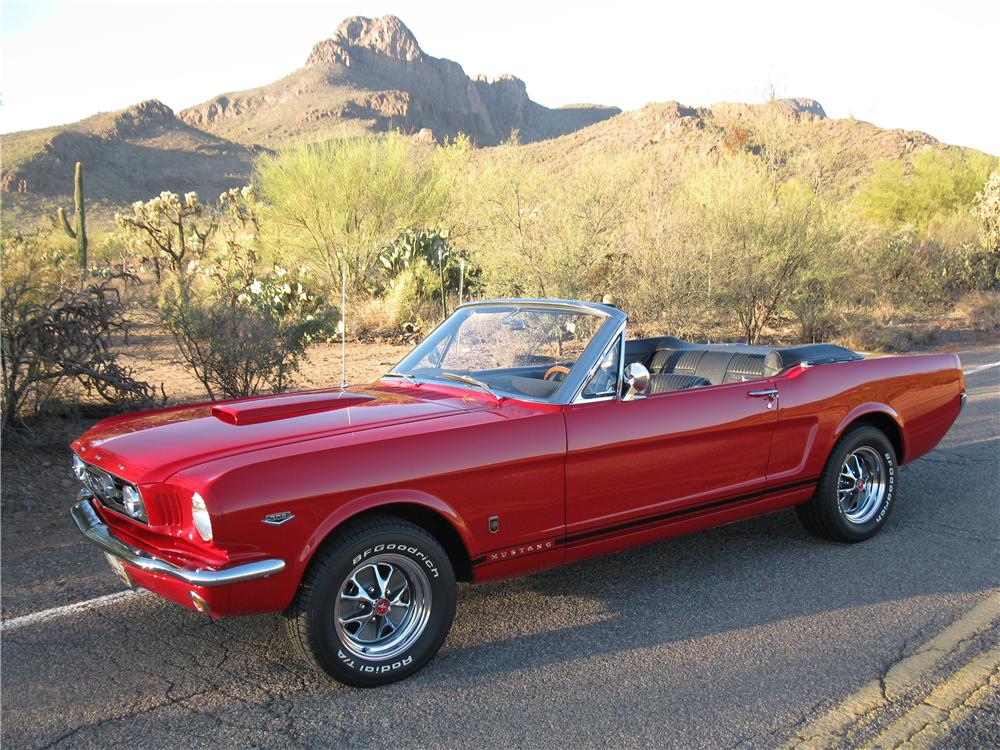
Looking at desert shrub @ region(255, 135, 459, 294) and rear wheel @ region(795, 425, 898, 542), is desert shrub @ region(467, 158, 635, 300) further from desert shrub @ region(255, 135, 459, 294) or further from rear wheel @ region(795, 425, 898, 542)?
rear wheel @ region(795, 425, 898, 542)

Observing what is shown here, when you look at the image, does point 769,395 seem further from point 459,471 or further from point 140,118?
point 140,118

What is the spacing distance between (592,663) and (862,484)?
267 cm

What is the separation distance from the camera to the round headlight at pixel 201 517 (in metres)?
3.19

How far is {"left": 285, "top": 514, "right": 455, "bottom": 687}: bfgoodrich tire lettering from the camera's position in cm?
339

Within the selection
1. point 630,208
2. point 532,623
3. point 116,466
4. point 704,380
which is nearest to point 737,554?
point 704,380

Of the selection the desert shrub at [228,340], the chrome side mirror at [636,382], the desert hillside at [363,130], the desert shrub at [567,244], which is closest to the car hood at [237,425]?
the chrome side mirror at [636,382]

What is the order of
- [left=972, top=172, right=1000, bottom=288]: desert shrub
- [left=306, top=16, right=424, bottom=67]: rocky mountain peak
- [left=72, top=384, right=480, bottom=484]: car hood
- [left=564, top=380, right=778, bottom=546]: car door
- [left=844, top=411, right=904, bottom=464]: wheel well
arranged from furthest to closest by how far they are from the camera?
[left=306, top=16, right=424, bottom=67]: rocky mountain peak → [left=972, top=172, right=1000, bottom=288]: desert shrub → [left=844, top=411, right=904, bottom=464]: wheel well → [left=564, top=380, right=778, bottom=546]: car door → [left=72, top=384, right=480, bottom=484]: car hood

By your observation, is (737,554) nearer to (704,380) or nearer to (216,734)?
(704,380)

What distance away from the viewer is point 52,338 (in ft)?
23.9

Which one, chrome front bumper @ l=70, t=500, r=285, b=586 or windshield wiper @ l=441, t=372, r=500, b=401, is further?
windshield wiper @ l=441, t=372, r=500, b=401

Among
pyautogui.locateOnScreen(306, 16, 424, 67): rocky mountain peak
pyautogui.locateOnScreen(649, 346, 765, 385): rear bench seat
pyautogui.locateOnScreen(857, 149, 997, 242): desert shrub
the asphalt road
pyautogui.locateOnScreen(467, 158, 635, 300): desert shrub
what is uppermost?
pyautogui.locateOnScreen(306, 16, 424, 67): rocky mountain peak

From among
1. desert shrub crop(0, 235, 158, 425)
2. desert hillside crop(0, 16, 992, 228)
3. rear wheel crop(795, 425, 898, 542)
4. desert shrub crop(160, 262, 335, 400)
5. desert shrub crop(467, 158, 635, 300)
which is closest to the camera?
rear wheel crop(795, 425, 898, 542)

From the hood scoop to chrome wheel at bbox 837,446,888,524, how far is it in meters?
3.07

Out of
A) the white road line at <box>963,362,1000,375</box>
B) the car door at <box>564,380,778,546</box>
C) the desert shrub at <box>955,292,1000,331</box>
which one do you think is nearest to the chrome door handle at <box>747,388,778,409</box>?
the car door at <box>564,380,778,546</box>
